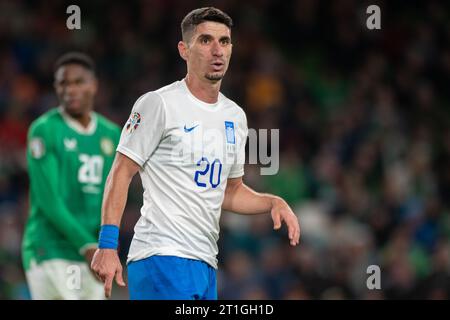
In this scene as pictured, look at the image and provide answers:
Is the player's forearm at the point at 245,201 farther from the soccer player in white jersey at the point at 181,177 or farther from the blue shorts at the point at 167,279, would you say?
the blue shorts at the point at 167,279

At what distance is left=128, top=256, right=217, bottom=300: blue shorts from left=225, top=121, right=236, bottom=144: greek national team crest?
769 millimetres

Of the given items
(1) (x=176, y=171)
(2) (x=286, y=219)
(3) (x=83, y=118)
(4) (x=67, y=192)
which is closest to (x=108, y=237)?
(1) (x=176, y=171)

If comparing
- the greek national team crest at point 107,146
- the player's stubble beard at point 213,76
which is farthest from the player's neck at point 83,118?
the player's stubble beard at point 213,76

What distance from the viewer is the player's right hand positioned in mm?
4977

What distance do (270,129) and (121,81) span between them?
2.24 metres

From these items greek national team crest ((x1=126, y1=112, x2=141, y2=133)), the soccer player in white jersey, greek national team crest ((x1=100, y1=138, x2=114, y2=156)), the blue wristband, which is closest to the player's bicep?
the soccer player in white jersey

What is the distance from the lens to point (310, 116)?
13.2 metres

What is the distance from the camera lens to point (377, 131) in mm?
12750

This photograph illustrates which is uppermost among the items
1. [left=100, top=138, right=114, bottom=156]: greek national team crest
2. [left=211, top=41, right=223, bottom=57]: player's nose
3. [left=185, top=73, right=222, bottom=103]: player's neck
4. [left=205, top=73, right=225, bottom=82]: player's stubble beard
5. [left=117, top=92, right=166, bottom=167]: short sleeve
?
[left=211, top=41, right=223, bottom=57]: player's nose

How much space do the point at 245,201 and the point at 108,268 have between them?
1.18 meters

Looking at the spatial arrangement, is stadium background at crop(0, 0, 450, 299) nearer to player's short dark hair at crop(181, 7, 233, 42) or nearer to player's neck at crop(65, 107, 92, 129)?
player's neck at crop(65, 107, 92, 129)

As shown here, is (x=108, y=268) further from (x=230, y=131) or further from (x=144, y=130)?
(x=230, y=131)
